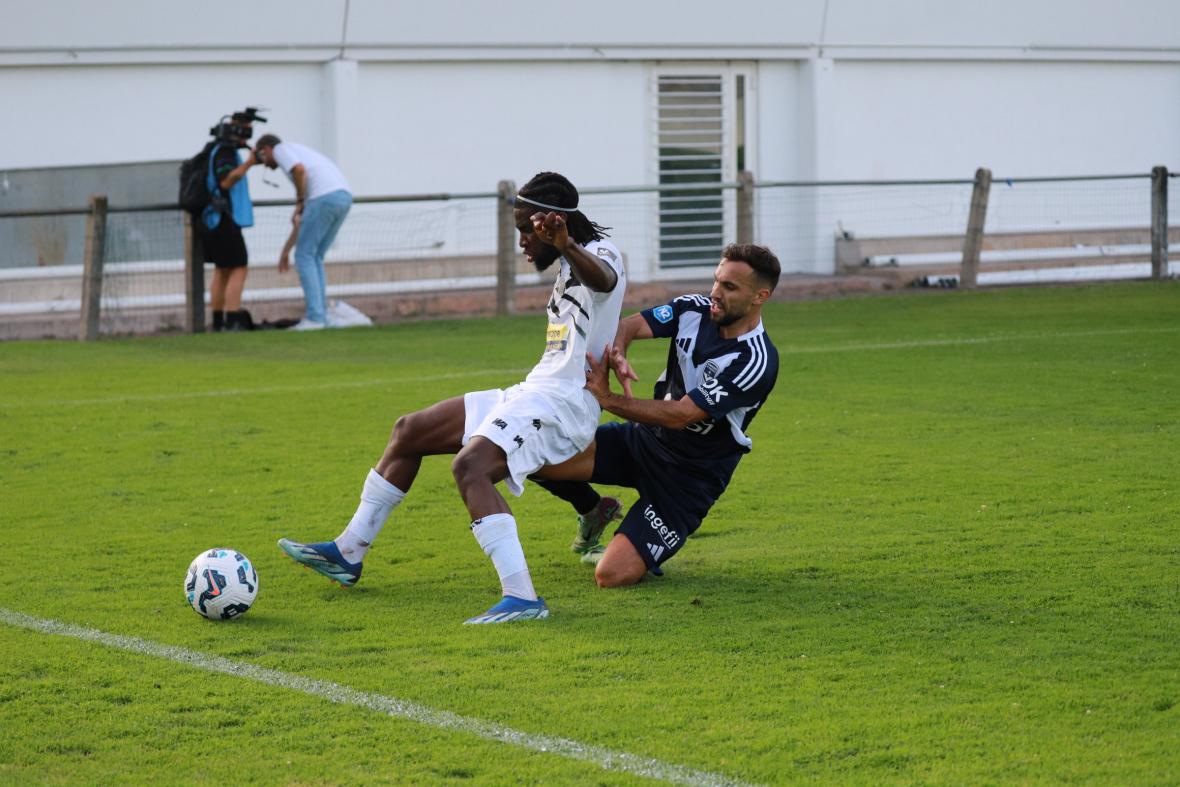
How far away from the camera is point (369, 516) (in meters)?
6.09

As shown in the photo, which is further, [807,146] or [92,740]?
[807,146]

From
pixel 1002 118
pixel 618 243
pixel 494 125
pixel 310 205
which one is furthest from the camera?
pixel 1002 118

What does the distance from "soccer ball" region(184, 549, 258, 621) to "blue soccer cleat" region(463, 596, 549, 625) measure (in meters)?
0.79

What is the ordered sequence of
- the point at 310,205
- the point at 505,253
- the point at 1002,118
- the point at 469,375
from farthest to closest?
the point at 1002,118, the point at 505,253, the point at 310,205, the point at 469,375

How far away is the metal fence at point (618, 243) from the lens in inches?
699

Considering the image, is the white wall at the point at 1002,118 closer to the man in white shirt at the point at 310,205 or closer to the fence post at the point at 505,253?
the fence post at the point at 505,253

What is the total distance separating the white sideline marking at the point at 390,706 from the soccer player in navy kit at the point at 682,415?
4.95 feet

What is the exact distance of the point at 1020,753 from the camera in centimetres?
413

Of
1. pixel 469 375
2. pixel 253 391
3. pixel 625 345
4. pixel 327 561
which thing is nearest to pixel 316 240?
pixel 469 375

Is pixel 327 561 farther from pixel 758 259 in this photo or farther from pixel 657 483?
pixel 758 259

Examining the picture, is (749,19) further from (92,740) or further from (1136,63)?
(92,740)

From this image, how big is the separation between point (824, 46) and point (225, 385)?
1328cm

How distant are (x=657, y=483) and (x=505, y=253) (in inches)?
473

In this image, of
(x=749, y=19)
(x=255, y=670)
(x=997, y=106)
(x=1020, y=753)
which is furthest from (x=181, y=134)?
(x=1020, y=753)
